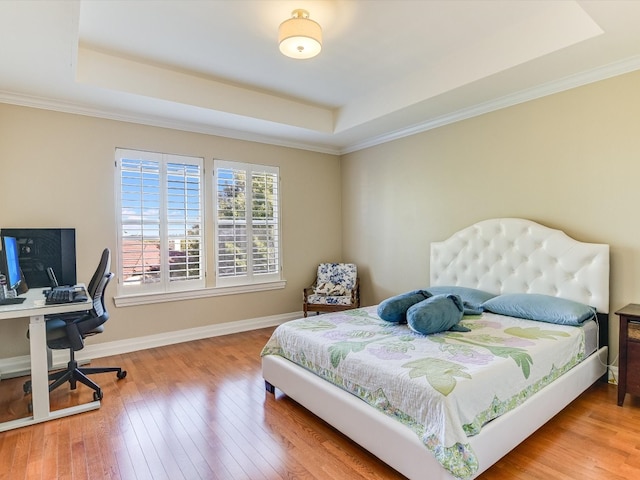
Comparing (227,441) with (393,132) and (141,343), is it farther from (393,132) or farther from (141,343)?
(393,132)

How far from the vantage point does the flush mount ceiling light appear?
2.46 m

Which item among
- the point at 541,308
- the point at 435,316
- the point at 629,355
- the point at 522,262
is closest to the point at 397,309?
the point at 435,316

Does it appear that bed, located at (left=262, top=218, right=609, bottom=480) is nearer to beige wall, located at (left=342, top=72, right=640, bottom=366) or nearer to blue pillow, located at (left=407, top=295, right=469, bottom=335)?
blue pillow, located at (left=407, top=295, right=469, bottom=335)

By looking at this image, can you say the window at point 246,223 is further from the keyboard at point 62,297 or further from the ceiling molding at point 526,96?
the keyboard at point 62,297

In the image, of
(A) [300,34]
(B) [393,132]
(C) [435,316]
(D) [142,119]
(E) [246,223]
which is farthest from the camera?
(E) [246,223]

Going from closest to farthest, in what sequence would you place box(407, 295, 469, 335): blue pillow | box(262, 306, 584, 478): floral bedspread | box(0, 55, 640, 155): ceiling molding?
1. box(262, 306, 584, 478): floral bedspread
2. box(407, 295, 469, 335): blue pillow
3. box(0, 55, 640, 155): ceiling molding

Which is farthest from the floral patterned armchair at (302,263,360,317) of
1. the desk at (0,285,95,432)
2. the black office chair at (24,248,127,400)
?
the desk at (0,285,95,432)

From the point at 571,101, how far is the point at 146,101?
3949 millimetres

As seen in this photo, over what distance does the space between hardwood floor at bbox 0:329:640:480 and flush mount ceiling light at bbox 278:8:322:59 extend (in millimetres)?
2633

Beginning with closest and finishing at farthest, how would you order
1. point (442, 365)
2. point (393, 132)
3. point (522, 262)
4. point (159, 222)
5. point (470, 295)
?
point (442, 365), point (522, 262), point (470, 295), point (159, 222), point (393, 132)

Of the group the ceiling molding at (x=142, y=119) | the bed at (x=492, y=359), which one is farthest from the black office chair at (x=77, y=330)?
the ceiling molding at (x=142, y=119)

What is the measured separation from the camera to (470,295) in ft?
11.6

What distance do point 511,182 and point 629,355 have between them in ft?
5.82

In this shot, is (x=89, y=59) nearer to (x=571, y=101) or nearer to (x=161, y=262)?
(x=161, y=262)
